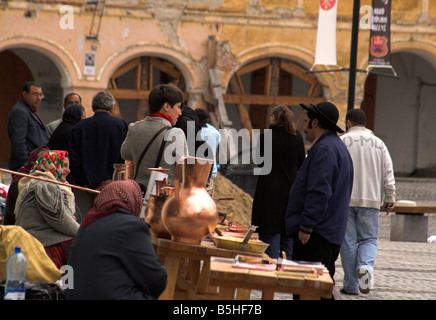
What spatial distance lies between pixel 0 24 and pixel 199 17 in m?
4.61

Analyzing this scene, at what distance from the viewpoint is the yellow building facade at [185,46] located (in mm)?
19438

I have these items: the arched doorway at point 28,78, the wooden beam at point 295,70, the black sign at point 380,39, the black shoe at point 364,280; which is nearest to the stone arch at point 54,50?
the arched doorway at point 28,78

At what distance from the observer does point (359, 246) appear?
7738mm

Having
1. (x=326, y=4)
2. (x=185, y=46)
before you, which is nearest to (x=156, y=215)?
(x=326, y=4)

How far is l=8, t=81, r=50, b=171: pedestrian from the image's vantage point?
8609 mm

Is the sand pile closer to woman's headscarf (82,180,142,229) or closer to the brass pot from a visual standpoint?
the brass pot

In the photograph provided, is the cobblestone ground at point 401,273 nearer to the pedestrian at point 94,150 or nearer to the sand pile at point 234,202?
the pedestrian at point 94,150

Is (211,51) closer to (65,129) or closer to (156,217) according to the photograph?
(65,129)

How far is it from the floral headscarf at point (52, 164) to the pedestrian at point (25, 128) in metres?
2.41

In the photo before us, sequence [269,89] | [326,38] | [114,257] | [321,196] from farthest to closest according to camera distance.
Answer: [269,89] < [326,38] < [321,196] < [114,257]

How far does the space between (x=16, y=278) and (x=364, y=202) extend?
3904 millimetres

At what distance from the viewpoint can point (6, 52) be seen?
22.4 m

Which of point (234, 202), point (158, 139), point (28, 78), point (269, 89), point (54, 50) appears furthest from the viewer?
point (28, 78)

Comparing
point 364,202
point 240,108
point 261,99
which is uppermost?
point 261,99
